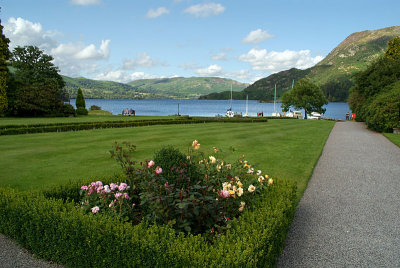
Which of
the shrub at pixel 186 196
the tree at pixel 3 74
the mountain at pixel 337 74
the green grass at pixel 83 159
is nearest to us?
the shrub at pixel 186 196

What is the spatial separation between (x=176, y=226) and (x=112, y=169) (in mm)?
5730

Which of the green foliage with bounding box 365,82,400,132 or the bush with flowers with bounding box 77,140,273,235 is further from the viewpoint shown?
the green foliage with bounding box 365,82,400,132

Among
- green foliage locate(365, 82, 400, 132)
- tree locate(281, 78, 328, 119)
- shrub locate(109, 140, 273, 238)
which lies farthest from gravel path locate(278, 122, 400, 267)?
tree locate(281, 78, 328, 119)

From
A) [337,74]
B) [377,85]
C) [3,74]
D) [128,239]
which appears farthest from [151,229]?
[337,74]

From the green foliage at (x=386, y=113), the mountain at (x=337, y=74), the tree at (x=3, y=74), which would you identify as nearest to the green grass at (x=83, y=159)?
the green foliage at (x=386, y=113)

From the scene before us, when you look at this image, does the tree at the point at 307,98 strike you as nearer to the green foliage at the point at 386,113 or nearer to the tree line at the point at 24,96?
the green foliage at the point at 386,113

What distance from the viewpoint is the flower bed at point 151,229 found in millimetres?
3092

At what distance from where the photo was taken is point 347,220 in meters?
5.63

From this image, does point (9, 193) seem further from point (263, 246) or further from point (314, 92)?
point (314, 92)

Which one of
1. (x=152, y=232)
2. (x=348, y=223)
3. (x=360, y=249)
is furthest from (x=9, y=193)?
(x=348, y=223)

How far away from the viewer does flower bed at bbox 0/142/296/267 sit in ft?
10.1

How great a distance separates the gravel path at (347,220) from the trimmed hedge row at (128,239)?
820 millimetres

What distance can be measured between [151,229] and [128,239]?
1.00 feet

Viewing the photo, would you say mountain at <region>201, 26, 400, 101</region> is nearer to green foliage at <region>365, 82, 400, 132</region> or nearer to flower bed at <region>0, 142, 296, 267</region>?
green foliage at <region>365, 82, 400, 132</region>
